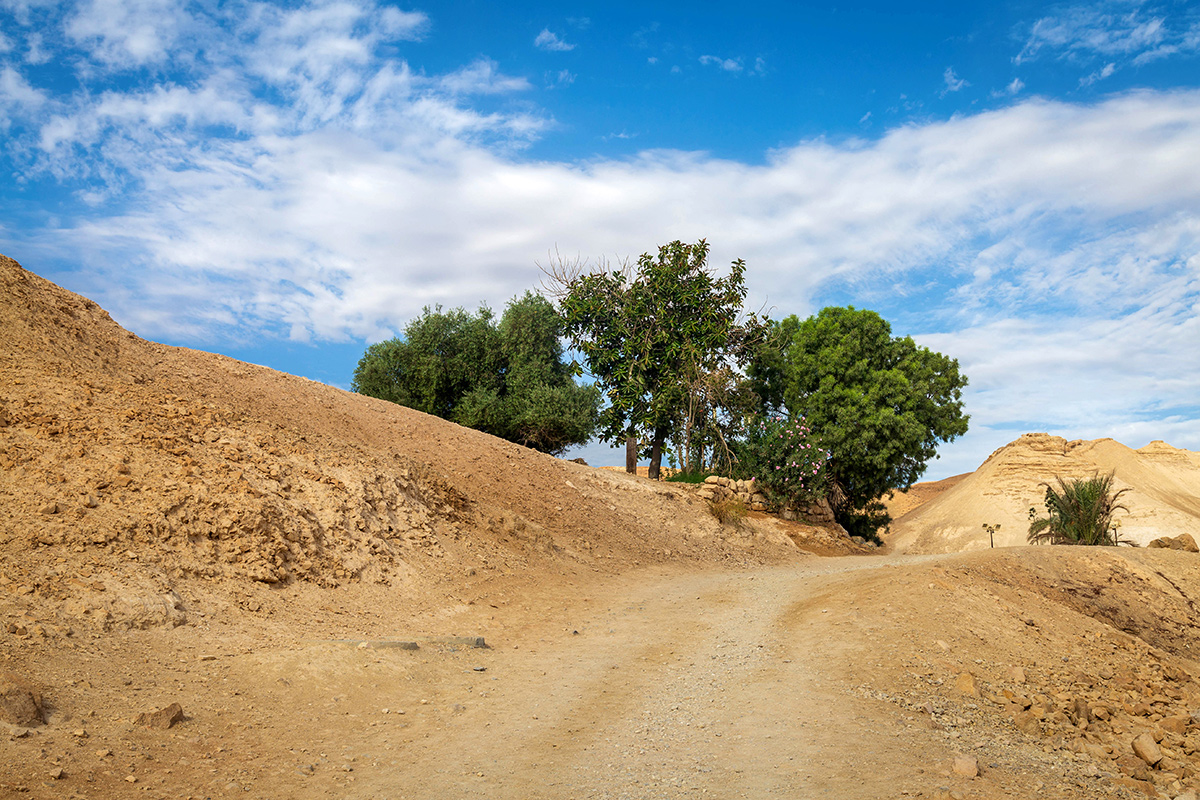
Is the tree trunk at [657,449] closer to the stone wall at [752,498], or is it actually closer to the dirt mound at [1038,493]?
the stone wall at [752,498]

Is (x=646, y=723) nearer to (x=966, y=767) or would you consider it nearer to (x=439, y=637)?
(x=966, y=767)

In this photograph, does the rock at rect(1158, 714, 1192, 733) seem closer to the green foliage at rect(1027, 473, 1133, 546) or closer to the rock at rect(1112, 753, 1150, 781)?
the rock at rect(1112, 753, 1150, 781)

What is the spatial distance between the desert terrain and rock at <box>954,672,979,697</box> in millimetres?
30

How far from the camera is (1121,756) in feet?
23.2

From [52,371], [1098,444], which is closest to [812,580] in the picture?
[52,371]

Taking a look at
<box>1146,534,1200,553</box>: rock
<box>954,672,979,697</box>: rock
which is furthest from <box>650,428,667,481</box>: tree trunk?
<box>954,672,979,697</box>: rock

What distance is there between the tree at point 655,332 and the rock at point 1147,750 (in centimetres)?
1826

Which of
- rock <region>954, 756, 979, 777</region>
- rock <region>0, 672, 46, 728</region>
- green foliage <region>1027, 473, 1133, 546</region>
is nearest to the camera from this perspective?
rock <region>0, 672, 46, 728</region>

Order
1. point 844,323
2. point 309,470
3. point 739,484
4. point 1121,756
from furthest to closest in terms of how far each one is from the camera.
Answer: point 844,323 < point 739,484 < point 309,470 < point 1121,756

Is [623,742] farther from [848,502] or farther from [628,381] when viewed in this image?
[848,502]

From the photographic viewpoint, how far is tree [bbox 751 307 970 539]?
2503cm

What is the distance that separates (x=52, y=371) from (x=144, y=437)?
2344 mm

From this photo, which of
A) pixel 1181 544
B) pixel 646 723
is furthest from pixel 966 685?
pixel 1181 544

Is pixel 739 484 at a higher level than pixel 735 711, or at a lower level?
higher
